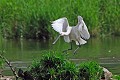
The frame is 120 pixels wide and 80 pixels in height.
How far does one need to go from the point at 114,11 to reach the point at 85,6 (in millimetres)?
1862

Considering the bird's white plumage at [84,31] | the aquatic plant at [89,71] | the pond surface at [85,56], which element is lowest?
the pond surface at [85,56]

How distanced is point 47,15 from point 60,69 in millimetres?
17905

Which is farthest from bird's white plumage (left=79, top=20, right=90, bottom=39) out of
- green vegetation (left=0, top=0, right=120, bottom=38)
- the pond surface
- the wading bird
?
green vegetation (left=0, top=0, right=120, bottom=38)

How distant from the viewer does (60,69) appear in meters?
10.5

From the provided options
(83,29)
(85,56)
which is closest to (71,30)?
(83,29)

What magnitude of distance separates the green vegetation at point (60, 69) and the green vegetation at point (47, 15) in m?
16.7

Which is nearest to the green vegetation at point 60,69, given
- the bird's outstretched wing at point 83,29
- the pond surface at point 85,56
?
the bird's outstretched wing at point 83,29

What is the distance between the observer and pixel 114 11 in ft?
97.9

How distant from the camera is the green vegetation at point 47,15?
28328 millimetres

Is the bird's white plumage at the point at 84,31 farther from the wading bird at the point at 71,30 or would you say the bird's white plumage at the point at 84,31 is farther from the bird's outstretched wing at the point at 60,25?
the bird's outstretched wing at the point at 60,25

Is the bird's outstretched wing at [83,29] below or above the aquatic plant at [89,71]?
above

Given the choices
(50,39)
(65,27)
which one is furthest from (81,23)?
(50,39)

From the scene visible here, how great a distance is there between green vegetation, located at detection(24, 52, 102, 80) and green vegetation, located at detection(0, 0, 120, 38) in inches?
658

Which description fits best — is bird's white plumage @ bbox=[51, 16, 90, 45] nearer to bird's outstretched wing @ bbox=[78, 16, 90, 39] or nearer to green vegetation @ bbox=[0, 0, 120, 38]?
bird's outstretched wing @ bbox=[78, 16, 90, 39]
